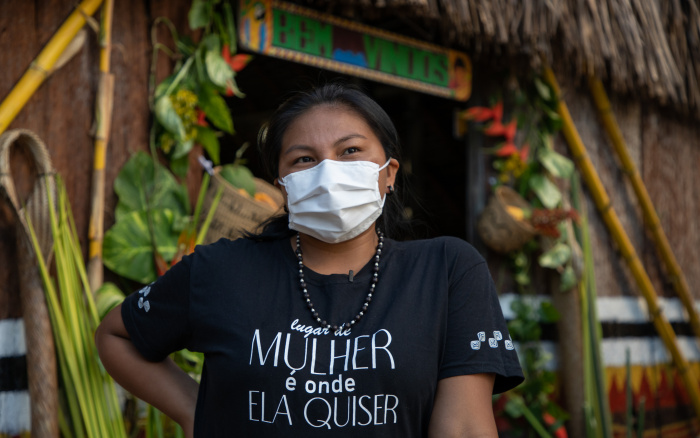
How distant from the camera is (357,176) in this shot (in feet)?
4.87

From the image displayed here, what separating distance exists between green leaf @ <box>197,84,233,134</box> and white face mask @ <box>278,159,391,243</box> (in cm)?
96

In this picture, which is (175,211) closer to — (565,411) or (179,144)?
(179,144)

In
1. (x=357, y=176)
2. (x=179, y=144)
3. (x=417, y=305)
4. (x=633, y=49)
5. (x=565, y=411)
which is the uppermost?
(x=633, y=49)

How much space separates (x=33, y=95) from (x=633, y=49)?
2.72 meters

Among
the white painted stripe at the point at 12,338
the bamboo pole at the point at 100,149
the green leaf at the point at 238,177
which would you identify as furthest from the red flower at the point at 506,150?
the white painted stripe at the point at 12,338

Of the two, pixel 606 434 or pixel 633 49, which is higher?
pixel 633 49

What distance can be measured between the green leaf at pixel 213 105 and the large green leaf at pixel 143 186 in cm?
25

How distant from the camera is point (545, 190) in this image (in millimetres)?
3193

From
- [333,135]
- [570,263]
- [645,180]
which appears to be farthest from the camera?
[645,180]

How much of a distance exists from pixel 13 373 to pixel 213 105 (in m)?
1.04

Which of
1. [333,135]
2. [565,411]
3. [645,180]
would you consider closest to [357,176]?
[333,135]

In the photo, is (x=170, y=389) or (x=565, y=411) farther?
(x=565, y=411)

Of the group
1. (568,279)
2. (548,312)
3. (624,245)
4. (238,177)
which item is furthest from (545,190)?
(238,177)

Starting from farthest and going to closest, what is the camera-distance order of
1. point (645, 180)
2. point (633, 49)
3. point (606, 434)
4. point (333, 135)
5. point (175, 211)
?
point (645, 180) → point (633, 49) → point (606, 434) → point (175, 211) → point (333, 135)
